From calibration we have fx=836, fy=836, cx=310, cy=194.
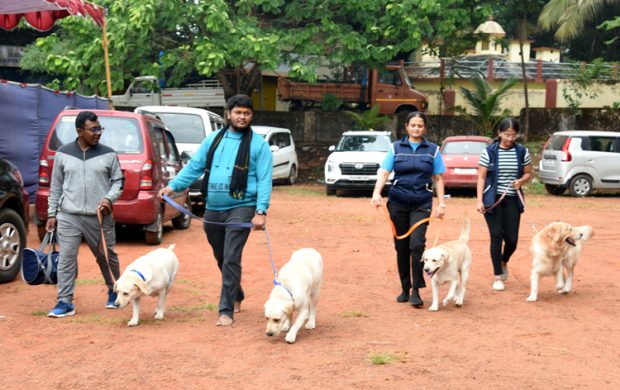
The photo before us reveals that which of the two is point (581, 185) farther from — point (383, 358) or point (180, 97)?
point (383, 358)

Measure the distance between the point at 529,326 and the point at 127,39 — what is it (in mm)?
16816

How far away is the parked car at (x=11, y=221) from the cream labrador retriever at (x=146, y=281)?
2.31 meters

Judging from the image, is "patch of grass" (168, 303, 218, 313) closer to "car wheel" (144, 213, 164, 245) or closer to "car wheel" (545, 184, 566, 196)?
"car wheel" (144, 213, 164, 245)

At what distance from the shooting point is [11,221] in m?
8.96

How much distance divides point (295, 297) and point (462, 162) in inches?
594

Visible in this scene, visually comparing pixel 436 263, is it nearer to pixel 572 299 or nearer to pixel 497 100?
pixel 572 299

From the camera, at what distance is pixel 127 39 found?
21766 millimetres

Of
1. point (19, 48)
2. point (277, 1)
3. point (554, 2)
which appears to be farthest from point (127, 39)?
point (554, 2)

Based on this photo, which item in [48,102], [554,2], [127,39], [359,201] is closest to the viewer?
[48,102]

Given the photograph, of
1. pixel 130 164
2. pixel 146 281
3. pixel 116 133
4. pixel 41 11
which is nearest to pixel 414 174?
pixel 146 281

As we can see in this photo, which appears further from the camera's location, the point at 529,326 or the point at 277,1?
the point at 277,1

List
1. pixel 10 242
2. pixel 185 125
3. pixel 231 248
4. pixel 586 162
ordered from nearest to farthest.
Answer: pixel 231 248, pixel 10 242, pixel 185 125, pixel 586 162

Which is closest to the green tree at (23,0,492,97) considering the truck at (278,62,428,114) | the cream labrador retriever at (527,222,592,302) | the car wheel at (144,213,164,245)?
the truck at (278,62,428,114)

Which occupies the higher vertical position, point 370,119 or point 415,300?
point 370,119
